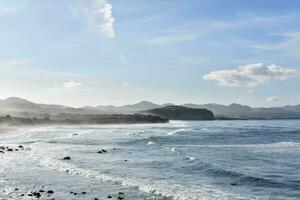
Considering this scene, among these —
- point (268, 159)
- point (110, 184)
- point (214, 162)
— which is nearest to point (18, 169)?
point (110, 184)

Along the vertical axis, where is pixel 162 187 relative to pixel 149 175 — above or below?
below

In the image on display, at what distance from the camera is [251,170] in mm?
40344

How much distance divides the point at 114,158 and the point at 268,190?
809 inches

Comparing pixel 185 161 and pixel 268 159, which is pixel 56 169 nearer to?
pixel 185 161

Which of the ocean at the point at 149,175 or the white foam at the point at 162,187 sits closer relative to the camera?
the white foam at the point at 162,187

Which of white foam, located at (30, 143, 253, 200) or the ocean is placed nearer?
white foam, located at (30, 143, 253, 200)

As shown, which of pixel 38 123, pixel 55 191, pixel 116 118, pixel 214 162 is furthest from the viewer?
pixel 116 118

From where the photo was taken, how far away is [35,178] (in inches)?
1351

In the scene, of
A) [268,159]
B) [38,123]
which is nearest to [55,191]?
[268,159]

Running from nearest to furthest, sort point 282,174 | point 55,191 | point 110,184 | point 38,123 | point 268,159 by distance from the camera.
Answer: point 55,191
point 110,184
point 282,174
point 268,159
point 38,123

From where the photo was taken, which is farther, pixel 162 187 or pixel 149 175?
pixel 149 175

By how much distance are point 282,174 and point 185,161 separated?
10.4 meters

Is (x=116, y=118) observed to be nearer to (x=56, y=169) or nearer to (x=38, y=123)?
(x=38, y=123)

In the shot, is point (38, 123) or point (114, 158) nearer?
point (114, 158)
